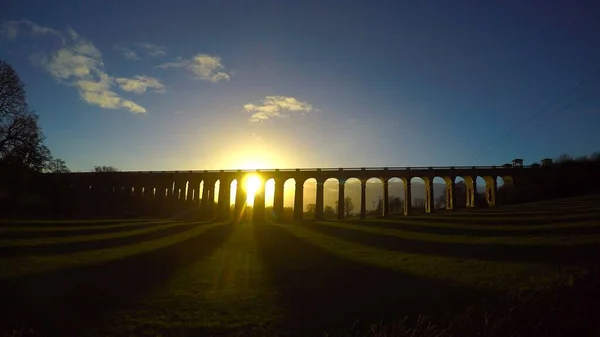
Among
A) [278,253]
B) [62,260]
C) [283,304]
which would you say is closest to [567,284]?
[283,304]

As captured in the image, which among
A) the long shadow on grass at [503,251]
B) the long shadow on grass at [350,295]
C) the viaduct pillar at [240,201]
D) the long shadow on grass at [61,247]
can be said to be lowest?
the long shadow on grass at [350,295]

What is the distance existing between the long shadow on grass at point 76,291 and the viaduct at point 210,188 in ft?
121

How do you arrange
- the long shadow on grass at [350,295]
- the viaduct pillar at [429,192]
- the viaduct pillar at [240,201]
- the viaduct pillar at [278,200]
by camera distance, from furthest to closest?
the viaduct pillar at [240,201] < the viaduct pillar at [278,200] < the viaduct pillar at [429,192] < the long shadow on grass at [350,295]

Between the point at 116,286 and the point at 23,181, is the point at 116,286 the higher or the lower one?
the lower one

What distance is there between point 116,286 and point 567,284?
1234 cm

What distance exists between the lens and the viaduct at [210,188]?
50.7 m

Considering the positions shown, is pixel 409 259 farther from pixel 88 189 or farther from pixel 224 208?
pixel 88 189

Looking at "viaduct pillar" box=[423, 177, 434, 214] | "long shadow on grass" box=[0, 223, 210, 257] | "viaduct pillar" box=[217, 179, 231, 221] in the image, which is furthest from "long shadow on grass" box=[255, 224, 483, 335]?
"viaduct pillar" box=[217, 179, 231, 221]

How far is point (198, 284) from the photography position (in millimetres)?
11508

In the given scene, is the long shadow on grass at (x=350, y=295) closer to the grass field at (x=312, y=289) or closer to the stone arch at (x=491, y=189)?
the grass field at (x=312, y=289)

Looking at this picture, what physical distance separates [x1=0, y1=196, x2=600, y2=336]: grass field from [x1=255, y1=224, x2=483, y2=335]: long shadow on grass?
0.03m

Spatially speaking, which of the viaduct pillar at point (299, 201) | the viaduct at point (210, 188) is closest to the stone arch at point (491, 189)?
the viaduct at point (210, 188)

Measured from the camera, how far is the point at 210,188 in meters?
58.3

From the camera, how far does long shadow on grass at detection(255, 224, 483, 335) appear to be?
8.62 meters
